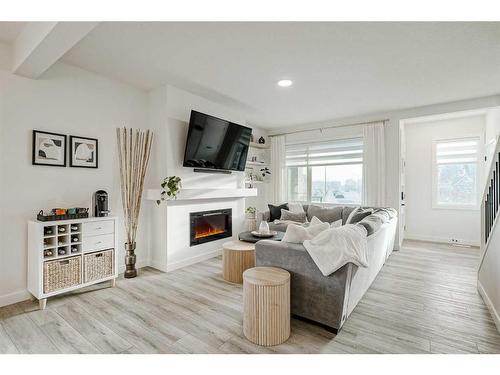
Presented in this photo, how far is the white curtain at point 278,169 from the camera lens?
6070 millimetres

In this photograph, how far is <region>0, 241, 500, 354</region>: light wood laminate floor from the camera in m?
1.87

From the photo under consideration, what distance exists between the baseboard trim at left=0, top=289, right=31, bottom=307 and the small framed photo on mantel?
1426 millimetres

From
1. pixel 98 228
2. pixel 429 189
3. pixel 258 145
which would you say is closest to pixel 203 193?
pixel 98 228

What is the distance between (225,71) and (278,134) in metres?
3.20

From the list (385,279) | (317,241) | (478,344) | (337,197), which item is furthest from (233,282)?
(337,197)

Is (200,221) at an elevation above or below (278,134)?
below

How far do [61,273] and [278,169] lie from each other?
4.58m

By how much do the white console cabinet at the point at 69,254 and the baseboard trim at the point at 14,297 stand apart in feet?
0.35

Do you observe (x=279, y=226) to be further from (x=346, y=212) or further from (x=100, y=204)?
(x=100, y=204)

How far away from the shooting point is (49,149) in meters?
2.80

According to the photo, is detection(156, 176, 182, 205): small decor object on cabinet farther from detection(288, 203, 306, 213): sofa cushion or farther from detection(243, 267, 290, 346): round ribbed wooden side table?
Answer: detection(288, 203, 306, 213): sofa cushion

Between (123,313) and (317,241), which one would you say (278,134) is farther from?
(123,313)

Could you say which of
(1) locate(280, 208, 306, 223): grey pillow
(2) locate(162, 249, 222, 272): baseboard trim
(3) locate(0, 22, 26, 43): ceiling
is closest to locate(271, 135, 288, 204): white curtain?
(1) locate(280, 208, 306, 223): grey pillow
